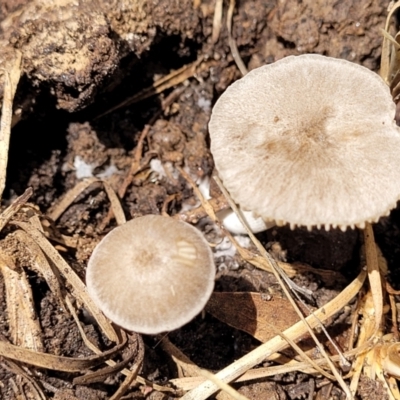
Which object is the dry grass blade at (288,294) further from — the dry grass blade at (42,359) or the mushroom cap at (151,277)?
the dry grass blade at (42,359)

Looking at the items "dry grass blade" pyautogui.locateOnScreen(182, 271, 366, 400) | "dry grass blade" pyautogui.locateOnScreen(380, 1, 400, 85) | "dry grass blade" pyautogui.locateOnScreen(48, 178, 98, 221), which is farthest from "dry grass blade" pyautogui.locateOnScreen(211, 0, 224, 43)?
"dry grass blade" pyautogui.locateOnScreen(182, 271, 366, 400)

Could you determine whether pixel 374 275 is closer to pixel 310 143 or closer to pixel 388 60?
pixel 310 143

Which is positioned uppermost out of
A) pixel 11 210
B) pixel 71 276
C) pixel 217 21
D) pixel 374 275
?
pixel 217 21

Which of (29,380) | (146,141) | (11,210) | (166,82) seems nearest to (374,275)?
(146,141)

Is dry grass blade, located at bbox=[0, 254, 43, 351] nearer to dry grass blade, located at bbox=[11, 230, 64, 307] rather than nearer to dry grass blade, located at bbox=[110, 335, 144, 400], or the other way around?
dry grass blade, located at bbox=[11, 230, 64, 307]

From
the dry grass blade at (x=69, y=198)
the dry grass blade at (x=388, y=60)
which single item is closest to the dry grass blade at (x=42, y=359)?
the dry grass blade at (x=69, y=198)

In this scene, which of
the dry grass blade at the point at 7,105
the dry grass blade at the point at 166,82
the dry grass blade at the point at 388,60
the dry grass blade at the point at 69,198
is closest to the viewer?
the dry grass blade at the point at 7,105
